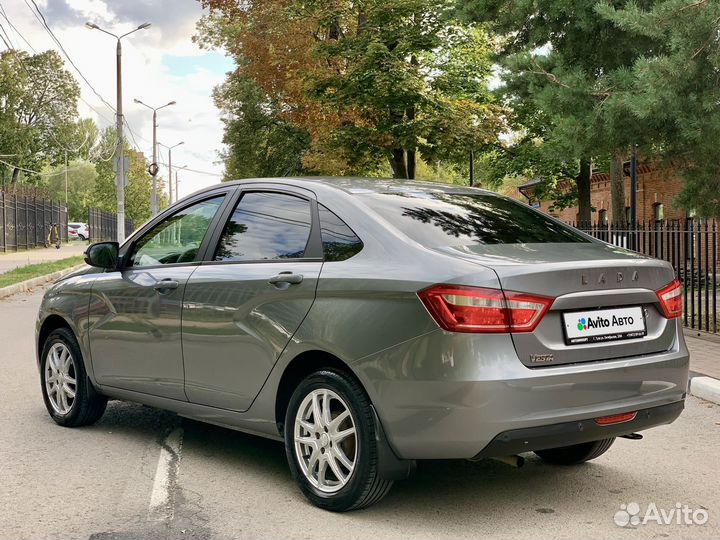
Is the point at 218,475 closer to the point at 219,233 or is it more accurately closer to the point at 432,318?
the point at 219,233

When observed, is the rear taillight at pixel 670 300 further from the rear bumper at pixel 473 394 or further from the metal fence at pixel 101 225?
the metal fence at pixel 101 225

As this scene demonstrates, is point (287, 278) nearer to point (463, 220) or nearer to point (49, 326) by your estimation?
point (463, 220)

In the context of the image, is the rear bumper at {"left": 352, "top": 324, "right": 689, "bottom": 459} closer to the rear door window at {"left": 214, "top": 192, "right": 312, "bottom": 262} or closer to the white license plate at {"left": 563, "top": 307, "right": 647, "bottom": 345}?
the white license plate at {"left": 563, "top": 307, "right": 647, "bottom": 345}

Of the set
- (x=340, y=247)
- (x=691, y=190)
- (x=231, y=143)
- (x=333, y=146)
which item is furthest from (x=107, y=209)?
(x=340, y=247)

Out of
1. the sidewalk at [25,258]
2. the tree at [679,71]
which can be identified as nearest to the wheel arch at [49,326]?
the tree at [679,71]

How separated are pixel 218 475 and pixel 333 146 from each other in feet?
74.8

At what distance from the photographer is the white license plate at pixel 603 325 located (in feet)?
14.2

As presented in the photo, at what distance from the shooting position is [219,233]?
18.3ft

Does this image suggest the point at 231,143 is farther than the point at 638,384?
Yes

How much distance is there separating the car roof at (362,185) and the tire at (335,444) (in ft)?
3.59

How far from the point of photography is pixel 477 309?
413 centimetres

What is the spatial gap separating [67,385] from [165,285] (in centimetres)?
157

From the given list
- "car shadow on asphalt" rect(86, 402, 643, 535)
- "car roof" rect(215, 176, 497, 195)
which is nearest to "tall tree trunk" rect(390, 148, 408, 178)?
"car shadow on asphalt" rect(86, 402, 643, 535)

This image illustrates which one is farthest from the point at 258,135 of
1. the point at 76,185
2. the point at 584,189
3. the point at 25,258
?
the point at 76,185
